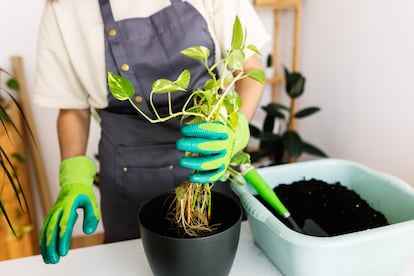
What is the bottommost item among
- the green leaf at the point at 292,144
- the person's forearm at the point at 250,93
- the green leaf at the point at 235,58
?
the green leaf at the point at 292,144

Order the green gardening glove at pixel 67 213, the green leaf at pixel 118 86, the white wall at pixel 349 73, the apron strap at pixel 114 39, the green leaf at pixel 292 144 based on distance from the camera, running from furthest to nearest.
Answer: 1. the green leaf at pixel 292 144
2. the white wall at pixel 349 73
3. the apron strap at pixel 114 39
4. the green gardening glove at pixel 67 213
5. the green leaf at pixel 118 86

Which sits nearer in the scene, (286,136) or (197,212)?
(197,212)

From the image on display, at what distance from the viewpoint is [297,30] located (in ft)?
5.79

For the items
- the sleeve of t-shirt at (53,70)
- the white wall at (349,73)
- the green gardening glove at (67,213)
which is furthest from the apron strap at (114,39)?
the white wall at (349,73)

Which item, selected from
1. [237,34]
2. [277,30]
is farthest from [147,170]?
[277,30]

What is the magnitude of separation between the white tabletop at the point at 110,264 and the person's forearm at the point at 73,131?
11.4 inches

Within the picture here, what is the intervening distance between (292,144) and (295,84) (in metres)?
0.28

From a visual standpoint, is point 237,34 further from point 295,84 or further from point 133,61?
point 295,84

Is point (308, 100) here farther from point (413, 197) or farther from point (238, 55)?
point (238, 55)

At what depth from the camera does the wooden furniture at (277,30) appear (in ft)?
5.55

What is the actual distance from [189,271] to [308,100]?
1.46 meters

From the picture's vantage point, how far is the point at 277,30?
193cm

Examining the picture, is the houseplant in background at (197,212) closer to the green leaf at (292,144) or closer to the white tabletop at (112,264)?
the white tabletop at (112,264)

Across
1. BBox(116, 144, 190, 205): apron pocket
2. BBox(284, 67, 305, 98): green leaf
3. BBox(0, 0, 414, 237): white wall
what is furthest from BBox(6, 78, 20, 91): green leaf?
BBox(284, 67, 305, 98): green leaf
